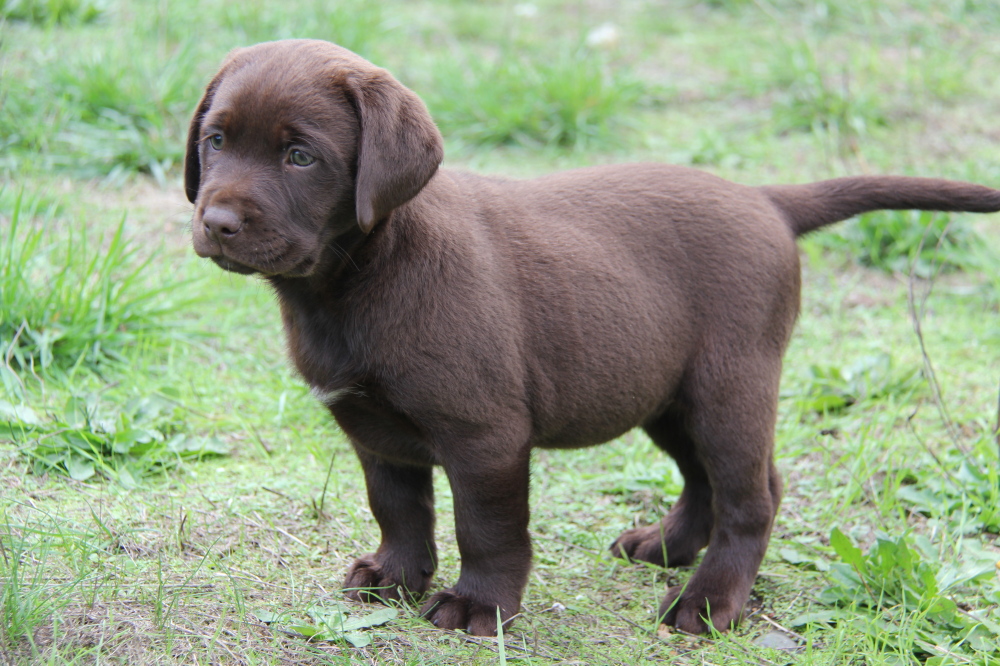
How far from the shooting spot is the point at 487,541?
110 inches

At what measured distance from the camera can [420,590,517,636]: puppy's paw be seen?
2832mm

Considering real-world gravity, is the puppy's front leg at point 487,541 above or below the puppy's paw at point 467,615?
above

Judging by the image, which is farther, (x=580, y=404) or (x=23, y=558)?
(x=580, y=404)

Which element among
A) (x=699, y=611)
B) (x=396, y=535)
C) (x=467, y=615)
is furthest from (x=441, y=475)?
(x=699, y=611)

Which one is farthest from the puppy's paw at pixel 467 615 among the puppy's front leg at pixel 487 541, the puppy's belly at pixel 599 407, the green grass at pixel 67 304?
the green grass at pixel 67 304

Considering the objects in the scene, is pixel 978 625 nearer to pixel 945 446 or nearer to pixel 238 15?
pixel 945 446

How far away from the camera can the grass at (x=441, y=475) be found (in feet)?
9.24

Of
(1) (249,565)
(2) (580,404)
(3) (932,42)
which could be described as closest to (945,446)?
(2) (580,404)

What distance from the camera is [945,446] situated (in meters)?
4.01

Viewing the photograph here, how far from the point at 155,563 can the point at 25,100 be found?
3821mm

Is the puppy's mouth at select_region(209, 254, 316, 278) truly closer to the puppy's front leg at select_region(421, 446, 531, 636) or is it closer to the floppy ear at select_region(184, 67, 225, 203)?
the floppy ear at select_region(184, 67, 225, 203)

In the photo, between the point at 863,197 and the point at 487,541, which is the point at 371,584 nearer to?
the point at 487,541

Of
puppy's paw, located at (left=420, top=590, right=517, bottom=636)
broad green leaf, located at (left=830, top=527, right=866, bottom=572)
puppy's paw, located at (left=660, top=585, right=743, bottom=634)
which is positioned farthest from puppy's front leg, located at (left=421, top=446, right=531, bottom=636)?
broad green leaf, located at (left=830, top=527, right=866, bottom=572)

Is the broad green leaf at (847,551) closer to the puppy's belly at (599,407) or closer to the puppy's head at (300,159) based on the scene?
the puppy's belly at (599,407)
